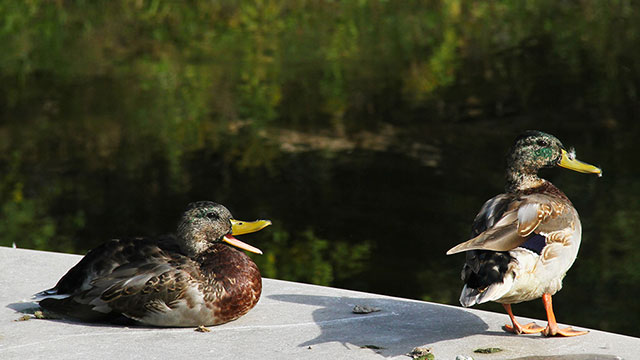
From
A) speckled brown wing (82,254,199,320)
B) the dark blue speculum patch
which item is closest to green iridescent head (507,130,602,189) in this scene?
the dark blue speculum patch

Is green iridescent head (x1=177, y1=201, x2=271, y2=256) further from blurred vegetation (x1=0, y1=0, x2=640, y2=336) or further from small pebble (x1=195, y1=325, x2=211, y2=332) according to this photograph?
blurred vegetation (x1=0, y1=0, x2=640, y2=336)

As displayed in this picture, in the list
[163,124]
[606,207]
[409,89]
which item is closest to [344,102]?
[409,89]

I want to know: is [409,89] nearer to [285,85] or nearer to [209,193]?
[285,85]

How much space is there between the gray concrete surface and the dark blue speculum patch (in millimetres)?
431

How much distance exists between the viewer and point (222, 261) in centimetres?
451

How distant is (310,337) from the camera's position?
427 cm

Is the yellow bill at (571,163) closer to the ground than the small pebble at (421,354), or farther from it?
farther from it

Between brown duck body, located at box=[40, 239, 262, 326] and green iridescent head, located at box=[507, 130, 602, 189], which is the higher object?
green iridescent head, located at box=[507, 130, 602, 189]

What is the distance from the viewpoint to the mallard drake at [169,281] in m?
4.35

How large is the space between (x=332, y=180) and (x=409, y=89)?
11.6ft

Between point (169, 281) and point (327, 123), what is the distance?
7.30 metres

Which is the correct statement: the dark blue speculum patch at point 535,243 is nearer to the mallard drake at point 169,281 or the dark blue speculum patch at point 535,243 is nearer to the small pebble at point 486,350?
the small pebble at point 486,350

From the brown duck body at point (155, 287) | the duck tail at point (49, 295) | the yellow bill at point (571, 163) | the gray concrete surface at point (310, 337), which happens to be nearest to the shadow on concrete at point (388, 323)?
the gray concrete surface at point (310, 337)

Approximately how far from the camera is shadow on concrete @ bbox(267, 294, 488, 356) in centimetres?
423
